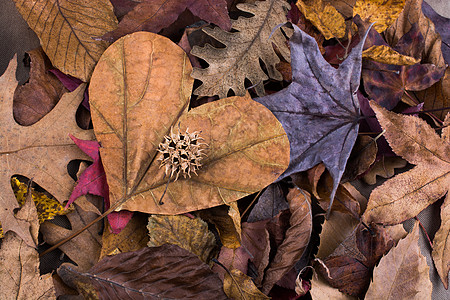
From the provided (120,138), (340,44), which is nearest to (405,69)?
(340,44)

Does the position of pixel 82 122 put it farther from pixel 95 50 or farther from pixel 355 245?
pixel 355 245

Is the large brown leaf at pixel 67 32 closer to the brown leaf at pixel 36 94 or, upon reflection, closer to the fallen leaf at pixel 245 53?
the brown leaf at pixel 36 94

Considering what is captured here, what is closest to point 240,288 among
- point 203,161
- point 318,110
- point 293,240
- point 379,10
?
point 293,240

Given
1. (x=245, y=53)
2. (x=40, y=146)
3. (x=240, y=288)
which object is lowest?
(x=240, y=288)

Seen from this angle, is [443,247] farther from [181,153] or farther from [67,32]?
[67,32]

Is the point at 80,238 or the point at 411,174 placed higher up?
the point at 411,174

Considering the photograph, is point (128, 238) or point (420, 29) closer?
point (128, 238)

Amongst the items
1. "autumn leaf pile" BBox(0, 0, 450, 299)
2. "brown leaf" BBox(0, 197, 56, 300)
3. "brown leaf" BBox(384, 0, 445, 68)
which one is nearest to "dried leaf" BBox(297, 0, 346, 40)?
"autumn leaf pile" BBox(0, 0, 450, 299)

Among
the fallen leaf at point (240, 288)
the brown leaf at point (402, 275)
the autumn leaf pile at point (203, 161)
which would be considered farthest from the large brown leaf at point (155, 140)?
the brown leaf at point (402, 275)
